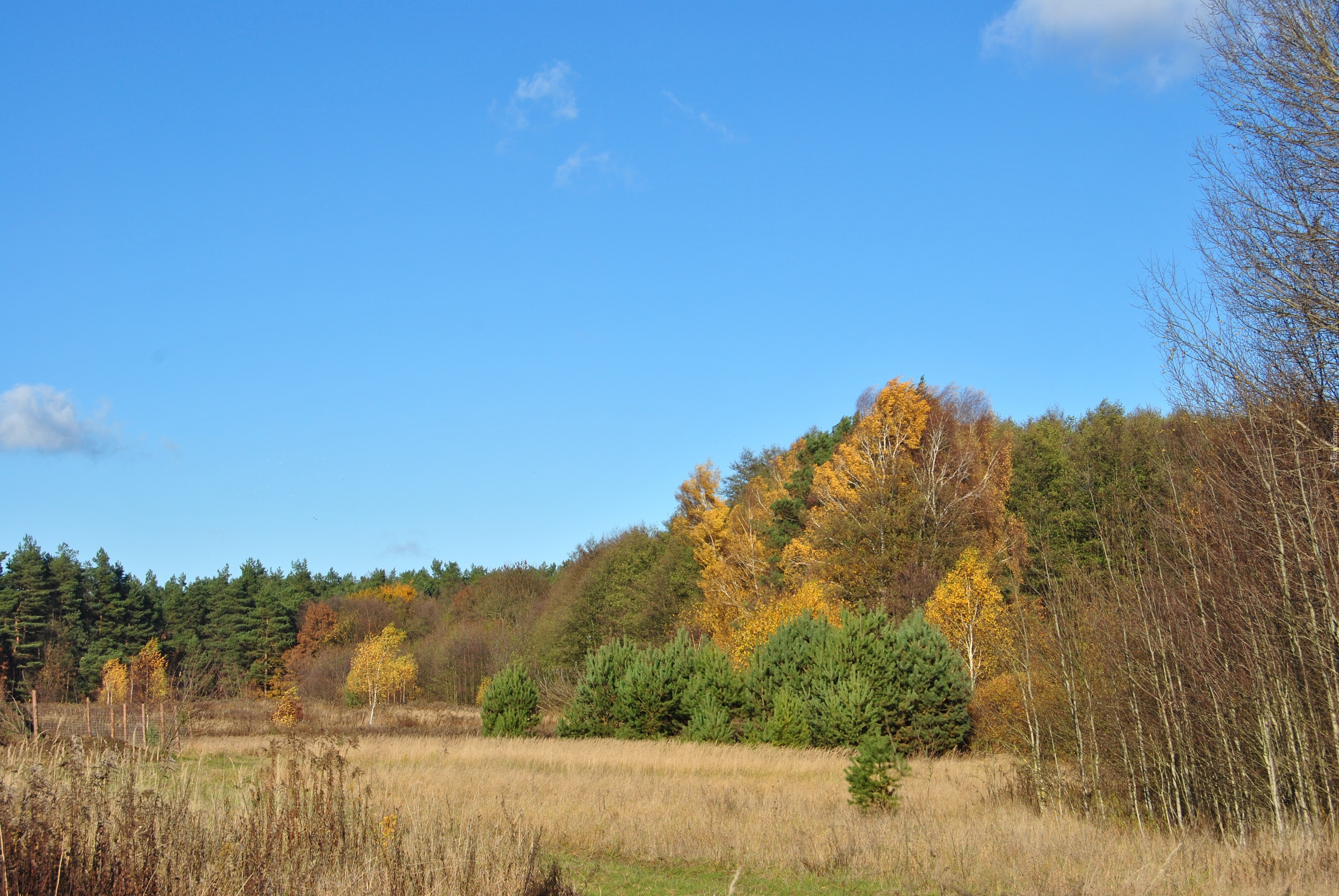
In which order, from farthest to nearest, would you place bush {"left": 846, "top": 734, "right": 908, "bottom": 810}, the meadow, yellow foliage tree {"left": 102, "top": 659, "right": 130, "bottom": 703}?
yellow foliage tree {"left": 102, "top": 659, "right": 130, "bottom": 703}, bush {"left": 846, "top": 734, "right": 908, "bottom": 810}, the meadow

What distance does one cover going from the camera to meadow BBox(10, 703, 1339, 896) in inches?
229

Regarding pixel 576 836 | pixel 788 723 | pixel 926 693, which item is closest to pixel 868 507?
pixel 926 693

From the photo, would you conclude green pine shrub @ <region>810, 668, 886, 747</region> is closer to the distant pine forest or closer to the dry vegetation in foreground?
the distant pine forest

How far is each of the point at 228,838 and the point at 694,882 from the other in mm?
5314

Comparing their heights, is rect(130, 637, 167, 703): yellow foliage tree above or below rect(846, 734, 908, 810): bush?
above

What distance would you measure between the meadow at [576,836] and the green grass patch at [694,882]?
39 millimetres

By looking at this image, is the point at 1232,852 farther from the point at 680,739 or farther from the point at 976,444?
the point at 976,444

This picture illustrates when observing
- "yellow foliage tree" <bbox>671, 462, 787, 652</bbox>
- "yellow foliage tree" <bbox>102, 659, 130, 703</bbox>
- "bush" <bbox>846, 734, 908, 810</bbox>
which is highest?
Result: "yellow foliage tree" <bbox>671, 462, 787, 652</bbox>

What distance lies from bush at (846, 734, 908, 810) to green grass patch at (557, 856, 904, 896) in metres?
3.17

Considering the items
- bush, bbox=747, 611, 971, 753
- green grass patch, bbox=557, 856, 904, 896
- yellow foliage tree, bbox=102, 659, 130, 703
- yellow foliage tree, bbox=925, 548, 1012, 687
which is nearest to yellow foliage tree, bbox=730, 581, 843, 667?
yellow foliage tree, bbox=925, 548, 1012, 687

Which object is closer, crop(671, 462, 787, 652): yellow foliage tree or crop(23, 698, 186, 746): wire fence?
crop(23, 698, 186, 746): wire fence

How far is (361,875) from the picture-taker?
19.1ft

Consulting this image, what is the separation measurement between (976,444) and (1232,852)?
31999 millimetres

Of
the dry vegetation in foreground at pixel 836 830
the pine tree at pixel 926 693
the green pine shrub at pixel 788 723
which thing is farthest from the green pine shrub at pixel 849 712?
the dry vegetation in foreground at pixel 836 830
